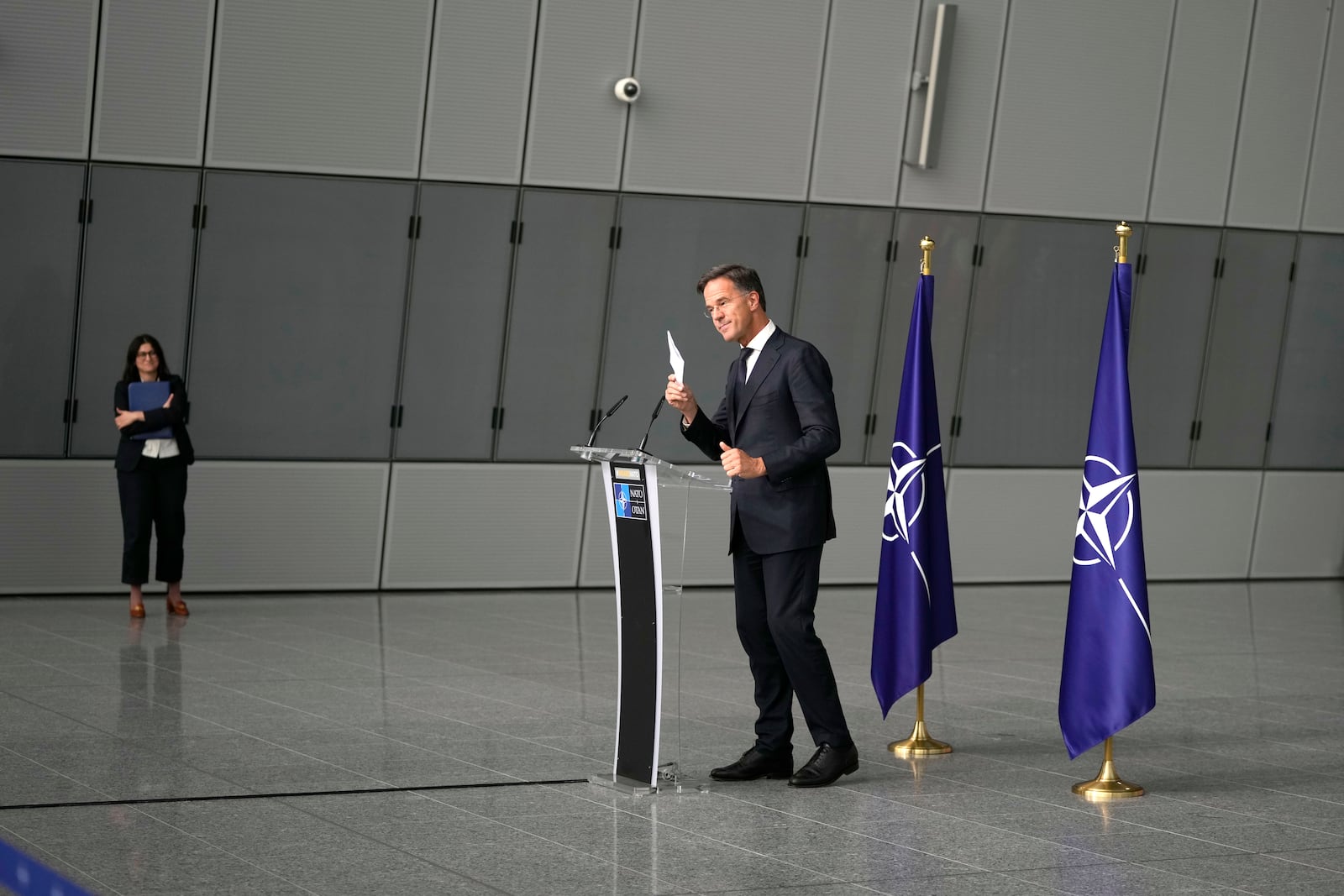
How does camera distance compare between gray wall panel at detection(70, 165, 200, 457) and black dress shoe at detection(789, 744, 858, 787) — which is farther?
gray wall panel at detection(70, 165, 200, 457)

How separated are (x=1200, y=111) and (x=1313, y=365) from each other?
251cm

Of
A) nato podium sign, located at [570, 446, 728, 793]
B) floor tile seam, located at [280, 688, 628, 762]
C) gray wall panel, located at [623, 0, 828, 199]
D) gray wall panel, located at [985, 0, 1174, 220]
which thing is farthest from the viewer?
gray wall panel, located at [985, 0, 1174, 220]

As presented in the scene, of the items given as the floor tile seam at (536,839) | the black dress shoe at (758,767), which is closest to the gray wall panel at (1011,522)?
the black dress shoe at (758,767)

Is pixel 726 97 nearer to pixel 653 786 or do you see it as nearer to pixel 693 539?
pixel 693 539

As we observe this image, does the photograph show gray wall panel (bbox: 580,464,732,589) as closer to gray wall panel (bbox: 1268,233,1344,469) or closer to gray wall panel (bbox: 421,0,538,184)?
gray wall panel (bbox: 421,0,538,184)

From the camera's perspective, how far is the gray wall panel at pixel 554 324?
1134 centimetres

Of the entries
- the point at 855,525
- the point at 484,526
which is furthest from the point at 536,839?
the point at 855,525

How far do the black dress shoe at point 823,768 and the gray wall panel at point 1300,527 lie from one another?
31.1 ft

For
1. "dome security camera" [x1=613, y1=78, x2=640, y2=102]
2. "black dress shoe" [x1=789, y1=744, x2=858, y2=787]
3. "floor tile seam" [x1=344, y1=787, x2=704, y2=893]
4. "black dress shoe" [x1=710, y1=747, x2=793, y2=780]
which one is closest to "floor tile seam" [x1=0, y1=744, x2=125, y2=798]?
"floor tile seam" [x1=344, y1=787, x2=704, y2=893]

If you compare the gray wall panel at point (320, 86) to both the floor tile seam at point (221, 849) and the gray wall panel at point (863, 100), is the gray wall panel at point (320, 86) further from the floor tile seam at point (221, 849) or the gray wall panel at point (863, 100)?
the floor tile seam at point (221, 849)

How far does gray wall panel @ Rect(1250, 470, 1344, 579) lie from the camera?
1436cm

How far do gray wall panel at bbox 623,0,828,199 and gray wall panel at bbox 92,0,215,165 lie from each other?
2884 mm

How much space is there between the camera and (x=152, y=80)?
10047mm

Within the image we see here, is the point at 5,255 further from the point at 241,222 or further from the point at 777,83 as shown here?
the point at 777,83
